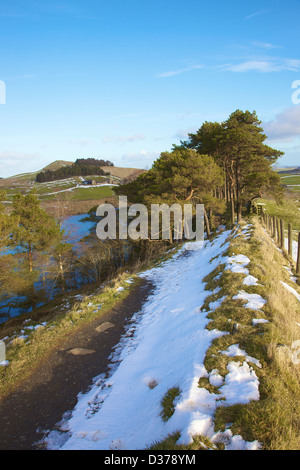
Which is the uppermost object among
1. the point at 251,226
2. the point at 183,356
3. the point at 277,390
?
the point at 251,226

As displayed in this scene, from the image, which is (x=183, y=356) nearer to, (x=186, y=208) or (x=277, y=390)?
(x=277, y=390)

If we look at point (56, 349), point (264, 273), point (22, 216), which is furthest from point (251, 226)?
point (22, 216)

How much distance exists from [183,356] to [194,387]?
1.31m

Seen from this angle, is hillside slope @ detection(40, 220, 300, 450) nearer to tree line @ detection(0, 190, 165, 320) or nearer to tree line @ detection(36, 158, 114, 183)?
tree line @ detection(0, 190, 165, 320)

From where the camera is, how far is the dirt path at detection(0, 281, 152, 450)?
4566 mm

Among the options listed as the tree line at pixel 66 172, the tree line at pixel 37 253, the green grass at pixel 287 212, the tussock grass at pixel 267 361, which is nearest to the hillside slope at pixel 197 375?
the tussock grass at pixel 267 361

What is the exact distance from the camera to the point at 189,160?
68.1ft

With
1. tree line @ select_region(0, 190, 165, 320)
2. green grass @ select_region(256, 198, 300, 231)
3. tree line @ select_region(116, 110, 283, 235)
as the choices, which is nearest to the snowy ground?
tree line @ select_region(0, 190, 165, 320)

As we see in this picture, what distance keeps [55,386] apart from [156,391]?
104 inches

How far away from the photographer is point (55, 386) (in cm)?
579

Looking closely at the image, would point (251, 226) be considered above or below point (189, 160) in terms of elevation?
below

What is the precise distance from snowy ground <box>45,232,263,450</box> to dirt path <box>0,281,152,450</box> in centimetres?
31

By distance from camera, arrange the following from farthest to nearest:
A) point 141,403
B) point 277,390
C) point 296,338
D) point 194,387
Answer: point 296,338, point 141,403, point 194,387, point 277,390

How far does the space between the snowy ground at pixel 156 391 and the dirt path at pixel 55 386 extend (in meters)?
0.31
